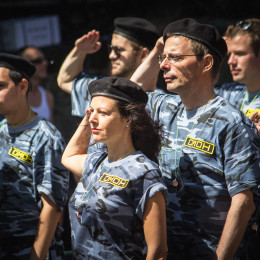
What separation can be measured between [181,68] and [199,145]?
16.8 inches

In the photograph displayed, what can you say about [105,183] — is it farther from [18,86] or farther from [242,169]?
[18,86]

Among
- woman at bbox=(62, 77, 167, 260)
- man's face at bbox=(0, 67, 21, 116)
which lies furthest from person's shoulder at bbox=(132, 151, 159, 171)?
man's face at bbox=(0, 67, 21, 116)

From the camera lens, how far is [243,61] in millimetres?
3598

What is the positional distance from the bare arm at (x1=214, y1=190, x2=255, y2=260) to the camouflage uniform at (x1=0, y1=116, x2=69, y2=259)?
979 mm

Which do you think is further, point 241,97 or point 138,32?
point 138,32

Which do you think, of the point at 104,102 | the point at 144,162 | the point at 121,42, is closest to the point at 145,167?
the point at 144,162

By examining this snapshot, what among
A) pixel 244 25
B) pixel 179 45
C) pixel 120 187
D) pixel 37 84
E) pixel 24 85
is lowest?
pixel 37 84

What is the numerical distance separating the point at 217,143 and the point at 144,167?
394mm

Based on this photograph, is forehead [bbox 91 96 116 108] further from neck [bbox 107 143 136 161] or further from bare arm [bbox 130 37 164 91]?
bare arm [bbox 130 37 164 91]

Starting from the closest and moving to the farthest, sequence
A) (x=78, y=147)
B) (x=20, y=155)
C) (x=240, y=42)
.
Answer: (x=78, y=147)
(x=20, y=155)
(x=240, y=42)

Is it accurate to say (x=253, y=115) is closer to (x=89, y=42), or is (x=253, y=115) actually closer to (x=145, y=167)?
(x=145, y=167)

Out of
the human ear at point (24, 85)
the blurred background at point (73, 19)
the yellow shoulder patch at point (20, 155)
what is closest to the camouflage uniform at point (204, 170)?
the yellow shoulder patch at point (20, 155)

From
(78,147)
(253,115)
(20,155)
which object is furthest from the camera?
(20,155)

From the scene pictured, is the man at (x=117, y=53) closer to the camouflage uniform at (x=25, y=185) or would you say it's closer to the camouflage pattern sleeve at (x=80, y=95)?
the camouflage pattern sleeve at (x=80, y=95)
